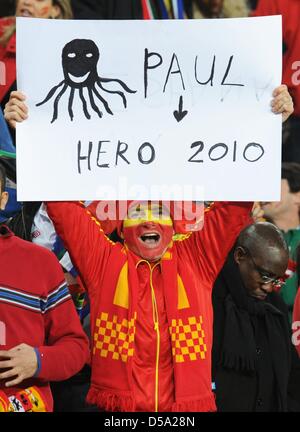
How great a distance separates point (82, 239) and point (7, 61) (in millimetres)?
1152

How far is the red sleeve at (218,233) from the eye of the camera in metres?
2.99

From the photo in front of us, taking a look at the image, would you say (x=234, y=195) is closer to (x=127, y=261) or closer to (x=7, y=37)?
(x=127, y=261)

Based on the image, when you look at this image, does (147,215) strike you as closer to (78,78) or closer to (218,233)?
Result: (218,233)

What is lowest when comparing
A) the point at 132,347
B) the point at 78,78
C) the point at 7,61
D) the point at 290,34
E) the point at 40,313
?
the point at 132,347

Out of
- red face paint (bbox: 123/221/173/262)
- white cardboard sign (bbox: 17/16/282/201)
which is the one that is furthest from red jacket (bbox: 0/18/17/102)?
red face paint (bbox: 123/221/173/262)

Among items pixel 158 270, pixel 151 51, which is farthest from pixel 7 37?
pixel 158 270

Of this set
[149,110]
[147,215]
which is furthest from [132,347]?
[149,110]

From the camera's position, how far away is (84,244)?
297 cm

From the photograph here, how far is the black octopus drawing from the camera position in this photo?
291 centimetres

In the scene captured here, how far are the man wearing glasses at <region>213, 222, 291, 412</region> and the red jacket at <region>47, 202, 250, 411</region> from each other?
0.65ft

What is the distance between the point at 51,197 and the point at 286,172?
146cm

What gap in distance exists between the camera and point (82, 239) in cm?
297

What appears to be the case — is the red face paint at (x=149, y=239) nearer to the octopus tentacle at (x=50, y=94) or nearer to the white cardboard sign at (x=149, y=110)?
the white cardboard sign at (x=149, y=110)

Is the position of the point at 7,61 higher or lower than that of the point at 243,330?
higher
